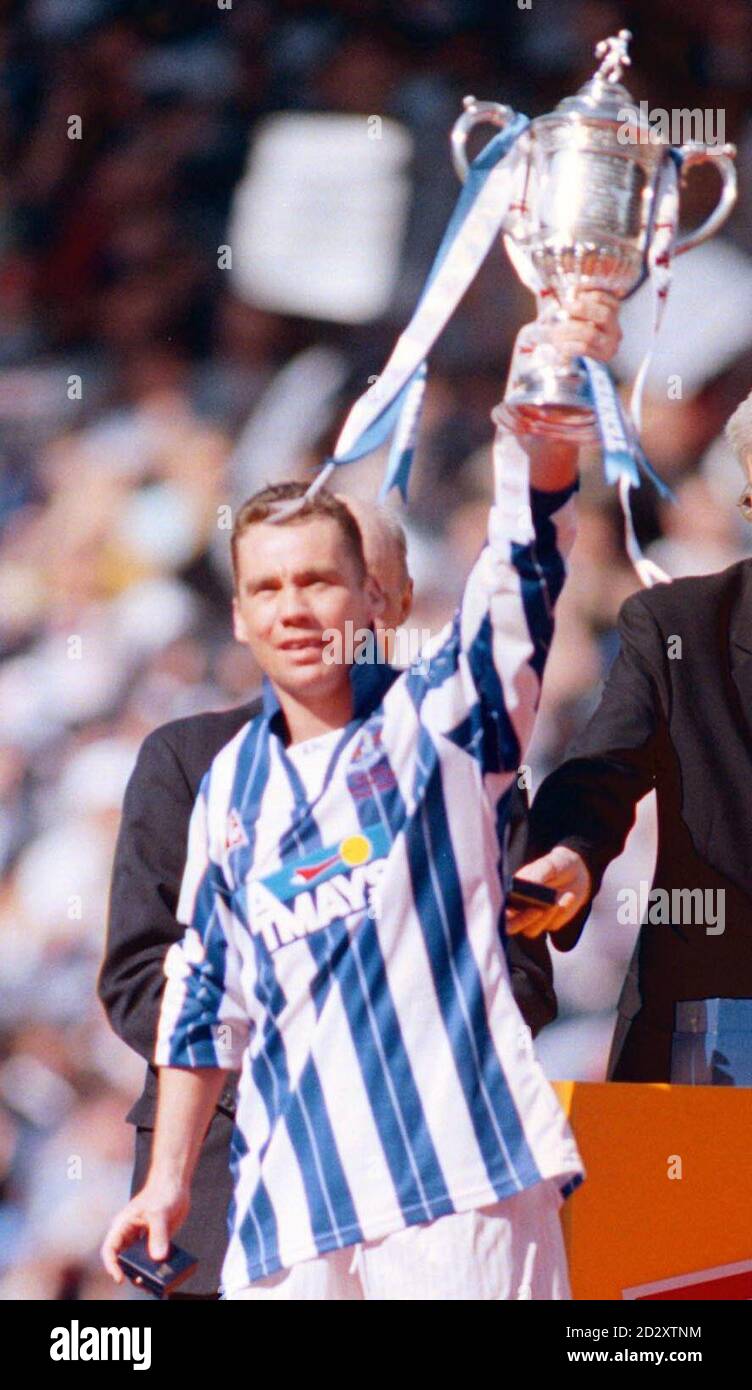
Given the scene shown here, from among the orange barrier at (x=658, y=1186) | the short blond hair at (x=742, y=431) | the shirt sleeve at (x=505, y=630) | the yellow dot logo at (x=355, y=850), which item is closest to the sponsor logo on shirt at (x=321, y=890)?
the yellow dot logo at (x=355, y=850)

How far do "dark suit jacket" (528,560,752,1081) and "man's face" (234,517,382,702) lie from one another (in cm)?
39

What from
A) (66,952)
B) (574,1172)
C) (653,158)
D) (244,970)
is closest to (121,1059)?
(66,952)

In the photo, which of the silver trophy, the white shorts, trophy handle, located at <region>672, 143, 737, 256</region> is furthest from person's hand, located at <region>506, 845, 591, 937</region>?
trophy handle, located at <region>672, 143, 737, 256</region>

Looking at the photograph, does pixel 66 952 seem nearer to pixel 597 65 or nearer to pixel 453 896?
pixel 453 896

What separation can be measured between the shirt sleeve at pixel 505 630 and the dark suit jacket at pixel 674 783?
0.35 m

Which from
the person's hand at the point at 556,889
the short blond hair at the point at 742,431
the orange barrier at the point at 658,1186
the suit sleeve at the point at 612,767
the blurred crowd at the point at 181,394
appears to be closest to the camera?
the person's hand at the point at 556,889

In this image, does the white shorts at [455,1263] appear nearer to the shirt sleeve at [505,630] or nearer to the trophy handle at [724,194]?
the shirt sleeve at [505,630]

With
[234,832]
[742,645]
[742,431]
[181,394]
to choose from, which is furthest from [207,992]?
[181,394]

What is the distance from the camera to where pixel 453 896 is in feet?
6.02

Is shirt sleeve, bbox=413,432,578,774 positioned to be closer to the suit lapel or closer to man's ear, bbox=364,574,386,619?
man's ear, bbox=364,574,386,619

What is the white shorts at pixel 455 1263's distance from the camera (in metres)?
1.73

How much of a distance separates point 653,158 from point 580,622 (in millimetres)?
1062

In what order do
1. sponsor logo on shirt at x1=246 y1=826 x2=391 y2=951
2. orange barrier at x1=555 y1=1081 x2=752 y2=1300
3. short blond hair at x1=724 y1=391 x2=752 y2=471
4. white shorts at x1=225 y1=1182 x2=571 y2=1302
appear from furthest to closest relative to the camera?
short blond hair at x1=724 y1=391 x2=752 y2=471 < orange barrier at x1=555 y1=1081 x2=752 y2=1300 < sponsor logo on shirt at x1=246 y1=826 x2=391 y2=951 < white shorts at x1=225 y1=1182 x2=571 y2=1302

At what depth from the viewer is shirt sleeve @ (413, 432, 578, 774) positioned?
178cm
